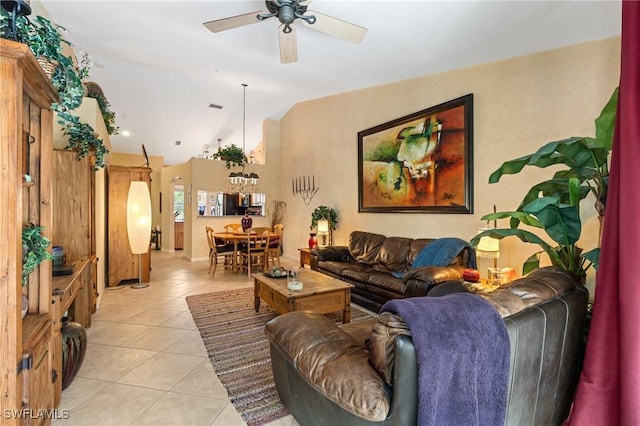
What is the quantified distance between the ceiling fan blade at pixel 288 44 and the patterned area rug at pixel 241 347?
9.91ft

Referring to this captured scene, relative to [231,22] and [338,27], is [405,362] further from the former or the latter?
[231,22]

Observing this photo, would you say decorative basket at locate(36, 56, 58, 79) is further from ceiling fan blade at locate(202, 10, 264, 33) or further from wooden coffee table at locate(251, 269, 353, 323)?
wooden coffee table at locate(251, 269, 353, 323)

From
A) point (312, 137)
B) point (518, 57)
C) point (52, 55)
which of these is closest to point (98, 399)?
point (52, 55)

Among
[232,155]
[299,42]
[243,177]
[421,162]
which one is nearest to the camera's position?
[299,42]

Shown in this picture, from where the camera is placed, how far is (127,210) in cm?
473

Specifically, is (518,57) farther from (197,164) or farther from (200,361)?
(197,164)

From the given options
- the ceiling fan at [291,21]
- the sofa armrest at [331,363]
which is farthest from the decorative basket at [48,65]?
the sofa armrest at [331,363]

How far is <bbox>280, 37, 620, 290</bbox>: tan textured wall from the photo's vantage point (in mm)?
2875

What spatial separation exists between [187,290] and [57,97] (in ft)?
12.5

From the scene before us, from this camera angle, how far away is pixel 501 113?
3529 mm

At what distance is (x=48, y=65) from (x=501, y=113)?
414 centimetres

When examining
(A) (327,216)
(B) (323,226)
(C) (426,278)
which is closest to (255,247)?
(B) (323,226)

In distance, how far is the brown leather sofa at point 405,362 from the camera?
119cm

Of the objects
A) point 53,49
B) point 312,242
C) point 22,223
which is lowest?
point 312,242
